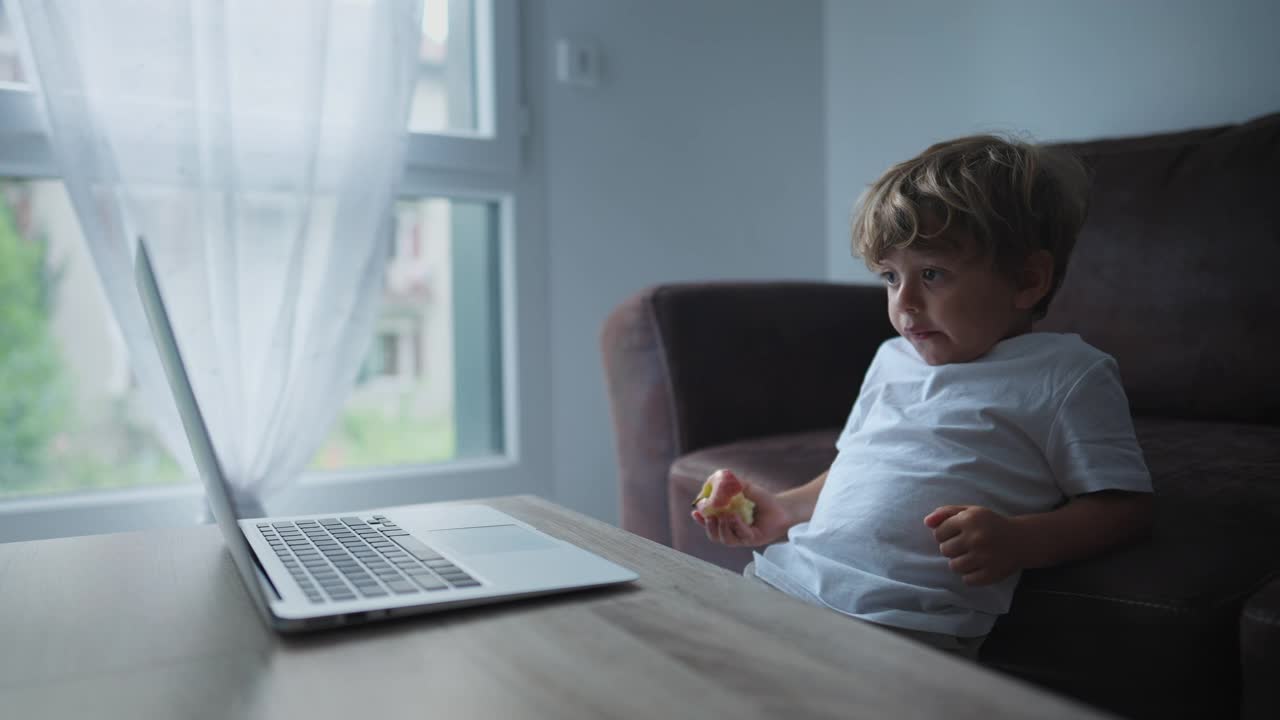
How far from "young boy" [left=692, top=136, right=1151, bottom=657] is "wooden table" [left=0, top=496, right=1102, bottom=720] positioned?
0.26 m

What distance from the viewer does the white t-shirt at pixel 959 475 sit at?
82 centimetres

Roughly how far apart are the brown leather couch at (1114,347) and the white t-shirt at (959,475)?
0.13 metres

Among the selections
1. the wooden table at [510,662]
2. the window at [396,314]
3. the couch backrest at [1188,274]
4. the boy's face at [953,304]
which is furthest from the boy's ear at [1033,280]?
the window at [396,314]

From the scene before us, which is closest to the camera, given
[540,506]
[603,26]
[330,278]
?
[540,506]

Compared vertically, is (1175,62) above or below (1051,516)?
above

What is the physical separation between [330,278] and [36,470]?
713 millimetres

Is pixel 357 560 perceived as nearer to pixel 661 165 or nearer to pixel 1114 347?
pixel 1114 347

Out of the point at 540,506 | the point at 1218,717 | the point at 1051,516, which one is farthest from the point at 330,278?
the point at 1218,717

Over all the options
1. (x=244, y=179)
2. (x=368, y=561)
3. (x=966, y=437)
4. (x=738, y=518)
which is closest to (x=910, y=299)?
(x=966, y=437)

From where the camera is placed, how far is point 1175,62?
193cm

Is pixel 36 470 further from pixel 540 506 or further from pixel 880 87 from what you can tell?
pixel 880 87

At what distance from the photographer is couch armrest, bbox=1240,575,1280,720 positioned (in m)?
0.71

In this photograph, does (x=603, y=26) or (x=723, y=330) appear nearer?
(x=723, y=330)

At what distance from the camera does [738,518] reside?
36.6 inches
